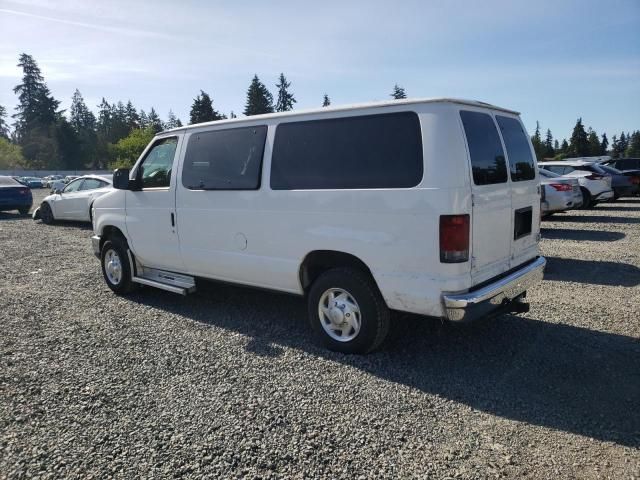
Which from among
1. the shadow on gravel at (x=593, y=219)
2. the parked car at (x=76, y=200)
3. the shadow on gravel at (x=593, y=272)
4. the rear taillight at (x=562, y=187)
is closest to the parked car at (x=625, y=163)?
the shadow on gravel at (x=593, y=219)

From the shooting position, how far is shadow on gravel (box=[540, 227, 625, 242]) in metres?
10.4

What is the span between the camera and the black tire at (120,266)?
6.38 metres

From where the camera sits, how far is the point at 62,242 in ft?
37.1

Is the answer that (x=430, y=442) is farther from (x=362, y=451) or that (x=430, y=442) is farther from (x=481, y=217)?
(x=481, y=217)

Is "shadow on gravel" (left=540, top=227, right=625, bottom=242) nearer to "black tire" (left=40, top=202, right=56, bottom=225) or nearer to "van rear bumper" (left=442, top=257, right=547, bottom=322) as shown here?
"van rear bumper" (left=442, top=257, right=547, bottom=322)

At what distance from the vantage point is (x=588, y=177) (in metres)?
14.9

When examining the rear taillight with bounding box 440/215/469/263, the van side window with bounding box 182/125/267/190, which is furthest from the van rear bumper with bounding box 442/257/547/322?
the van side window with bounding box 182/125/267/190

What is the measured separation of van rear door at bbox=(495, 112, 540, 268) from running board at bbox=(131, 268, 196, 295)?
3.65 meters

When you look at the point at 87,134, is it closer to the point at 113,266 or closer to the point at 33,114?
the point at 33,114

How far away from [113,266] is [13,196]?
1399 cm

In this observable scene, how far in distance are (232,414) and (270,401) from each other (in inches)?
12.3

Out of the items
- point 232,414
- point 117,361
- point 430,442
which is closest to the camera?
point 430,442

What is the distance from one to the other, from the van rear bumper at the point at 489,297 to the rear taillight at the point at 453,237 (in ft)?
1.01

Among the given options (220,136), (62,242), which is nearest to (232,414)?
(220,136)
